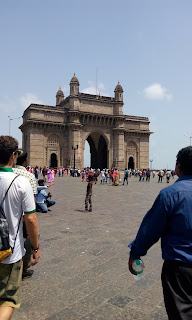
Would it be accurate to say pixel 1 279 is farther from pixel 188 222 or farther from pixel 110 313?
pixel 188 222

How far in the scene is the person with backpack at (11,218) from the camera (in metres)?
2.09

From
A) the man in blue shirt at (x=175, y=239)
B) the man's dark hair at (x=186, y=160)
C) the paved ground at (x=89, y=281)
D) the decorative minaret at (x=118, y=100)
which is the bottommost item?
the paved ground at (x=89, y=281)

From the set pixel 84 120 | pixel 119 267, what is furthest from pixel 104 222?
pixel 84 120

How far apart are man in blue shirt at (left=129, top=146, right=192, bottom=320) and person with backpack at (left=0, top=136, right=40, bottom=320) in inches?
38.5

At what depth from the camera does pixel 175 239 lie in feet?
6.05

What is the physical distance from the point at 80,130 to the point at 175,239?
39.4 m

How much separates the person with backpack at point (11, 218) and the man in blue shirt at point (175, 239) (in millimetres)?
979

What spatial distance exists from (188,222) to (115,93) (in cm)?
4385

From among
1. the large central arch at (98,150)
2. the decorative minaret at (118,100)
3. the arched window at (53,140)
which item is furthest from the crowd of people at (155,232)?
the large central arch at (98,150)

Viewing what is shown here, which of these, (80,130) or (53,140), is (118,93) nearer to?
(80,130)

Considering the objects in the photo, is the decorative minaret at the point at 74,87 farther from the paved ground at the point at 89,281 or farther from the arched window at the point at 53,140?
the paved ground at the point at 89,281

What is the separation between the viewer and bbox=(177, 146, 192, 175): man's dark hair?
6.41ft

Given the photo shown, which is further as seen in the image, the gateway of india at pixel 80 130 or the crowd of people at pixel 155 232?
the gateway of india at pixel 80 130

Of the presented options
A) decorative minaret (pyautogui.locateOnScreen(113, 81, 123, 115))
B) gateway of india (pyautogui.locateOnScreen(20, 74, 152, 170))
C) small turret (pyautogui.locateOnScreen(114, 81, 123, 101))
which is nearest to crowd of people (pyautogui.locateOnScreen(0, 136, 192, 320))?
gateway of india (pyautogui.locateOnScreen(20, 74, 152, 170))
